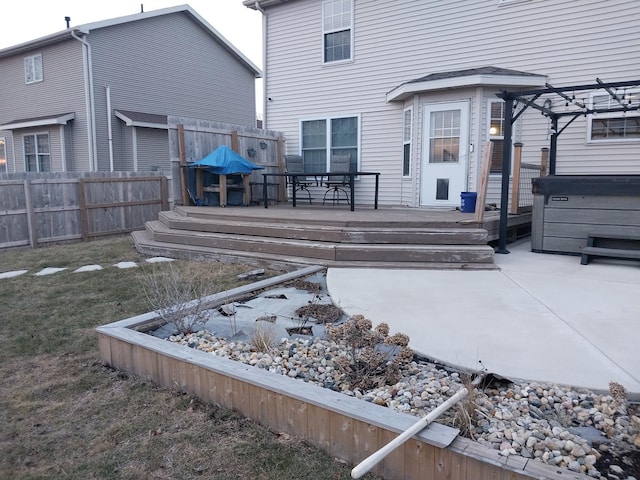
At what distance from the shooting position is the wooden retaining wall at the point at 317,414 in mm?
1773

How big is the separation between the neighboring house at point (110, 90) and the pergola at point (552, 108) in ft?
38.9

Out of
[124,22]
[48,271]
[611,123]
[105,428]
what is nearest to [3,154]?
[124,22]

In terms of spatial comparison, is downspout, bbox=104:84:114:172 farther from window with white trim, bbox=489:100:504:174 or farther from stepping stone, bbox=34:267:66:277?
window with white trim, bbox=489:100:504:174

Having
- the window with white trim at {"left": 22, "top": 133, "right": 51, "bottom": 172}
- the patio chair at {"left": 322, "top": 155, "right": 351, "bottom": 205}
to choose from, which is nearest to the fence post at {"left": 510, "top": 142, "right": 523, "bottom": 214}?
the patio chair at {"left": 322, "top": 155, "right": 351, "bottom": 205}

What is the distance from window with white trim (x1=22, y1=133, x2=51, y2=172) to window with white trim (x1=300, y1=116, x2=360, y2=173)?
33.3ft

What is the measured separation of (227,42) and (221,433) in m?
17.8

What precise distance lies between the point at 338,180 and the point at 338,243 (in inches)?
163

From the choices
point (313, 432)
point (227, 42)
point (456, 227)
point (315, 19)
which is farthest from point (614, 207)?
point (227, 42)

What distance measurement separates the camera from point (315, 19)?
10.3 m

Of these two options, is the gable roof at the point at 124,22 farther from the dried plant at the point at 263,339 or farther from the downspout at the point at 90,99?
the dried plant at the point at 263,339

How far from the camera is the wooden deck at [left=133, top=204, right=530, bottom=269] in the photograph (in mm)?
5633

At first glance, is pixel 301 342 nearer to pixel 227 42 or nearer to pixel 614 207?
pixel 614 207

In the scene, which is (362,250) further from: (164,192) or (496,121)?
(164,192)

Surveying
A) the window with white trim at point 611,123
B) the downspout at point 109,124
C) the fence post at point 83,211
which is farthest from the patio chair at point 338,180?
the downspout at point 109,124
